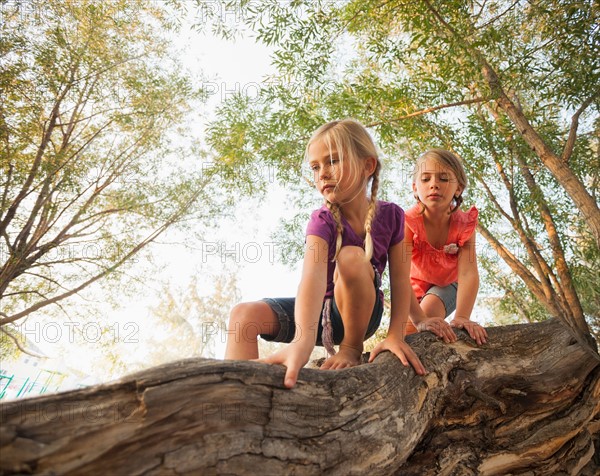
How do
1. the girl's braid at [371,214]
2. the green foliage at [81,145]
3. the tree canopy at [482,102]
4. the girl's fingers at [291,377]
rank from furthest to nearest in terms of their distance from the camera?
the green foliage at [81,145] → the tree canopy at [482,102] → the girl's braid at [371,214] → the girl's fingers at [291,377]

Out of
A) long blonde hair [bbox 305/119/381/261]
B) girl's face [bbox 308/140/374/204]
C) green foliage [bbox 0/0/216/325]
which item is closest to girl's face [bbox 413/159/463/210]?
long blonde hair [bbox 305/119/381/261]

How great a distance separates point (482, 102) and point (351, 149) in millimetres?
3423

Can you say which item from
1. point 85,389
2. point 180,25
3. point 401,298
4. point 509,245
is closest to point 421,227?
point 401,298

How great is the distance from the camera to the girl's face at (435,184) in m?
2.41

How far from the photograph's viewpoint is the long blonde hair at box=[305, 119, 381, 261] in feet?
5.92

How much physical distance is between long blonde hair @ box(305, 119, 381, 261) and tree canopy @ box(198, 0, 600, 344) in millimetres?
2007

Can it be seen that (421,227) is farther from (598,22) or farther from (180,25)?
(180,25)

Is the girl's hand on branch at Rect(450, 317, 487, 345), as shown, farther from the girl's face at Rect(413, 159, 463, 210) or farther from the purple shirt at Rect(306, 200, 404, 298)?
the girl's face at Rect(413, 159, 463, 210)

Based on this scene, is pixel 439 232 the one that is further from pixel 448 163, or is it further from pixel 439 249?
pixel 448 163

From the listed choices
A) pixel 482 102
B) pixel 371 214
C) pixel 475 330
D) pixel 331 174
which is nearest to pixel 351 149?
pixel 331 174

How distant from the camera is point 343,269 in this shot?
1602 millimetres

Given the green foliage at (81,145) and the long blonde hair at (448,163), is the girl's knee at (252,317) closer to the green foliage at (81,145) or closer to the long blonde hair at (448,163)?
the long blonde hair at (448,163)

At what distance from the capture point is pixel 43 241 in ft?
20.9

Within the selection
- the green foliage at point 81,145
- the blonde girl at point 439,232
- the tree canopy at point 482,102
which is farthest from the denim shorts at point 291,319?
the green foliage at point 81,145
